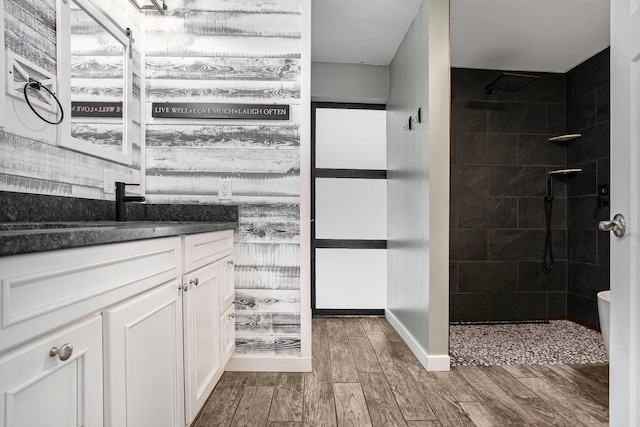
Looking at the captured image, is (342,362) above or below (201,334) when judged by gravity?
below

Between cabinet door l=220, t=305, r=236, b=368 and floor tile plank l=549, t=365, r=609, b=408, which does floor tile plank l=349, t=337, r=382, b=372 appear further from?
floor tile plank l=549, t=365, r=609, b=408

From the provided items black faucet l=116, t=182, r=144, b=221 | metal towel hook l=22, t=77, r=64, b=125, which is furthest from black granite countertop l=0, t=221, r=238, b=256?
black faucet l=116, t=182, r=144, b=221

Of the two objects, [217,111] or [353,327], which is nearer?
[217,111]

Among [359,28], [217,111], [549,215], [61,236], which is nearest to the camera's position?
[61,236]

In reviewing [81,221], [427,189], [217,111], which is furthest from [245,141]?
[427,189]

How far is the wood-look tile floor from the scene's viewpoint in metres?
1.66

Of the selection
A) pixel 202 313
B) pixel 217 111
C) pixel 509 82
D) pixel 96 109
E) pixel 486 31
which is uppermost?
pixel 486 31

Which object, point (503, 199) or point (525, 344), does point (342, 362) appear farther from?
point (503, 199)

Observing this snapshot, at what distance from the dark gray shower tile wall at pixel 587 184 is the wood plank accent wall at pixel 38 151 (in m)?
3.79

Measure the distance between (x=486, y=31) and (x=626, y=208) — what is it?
2304 millimetres

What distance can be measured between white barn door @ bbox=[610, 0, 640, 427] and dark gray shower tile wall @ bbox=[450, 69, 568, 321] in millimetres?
2309

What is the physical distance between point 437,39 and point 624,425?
7.05ft

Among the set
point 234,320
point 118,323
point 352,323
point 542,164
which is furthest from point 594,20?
point 118,323

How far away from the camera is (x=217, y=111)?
214 cm
